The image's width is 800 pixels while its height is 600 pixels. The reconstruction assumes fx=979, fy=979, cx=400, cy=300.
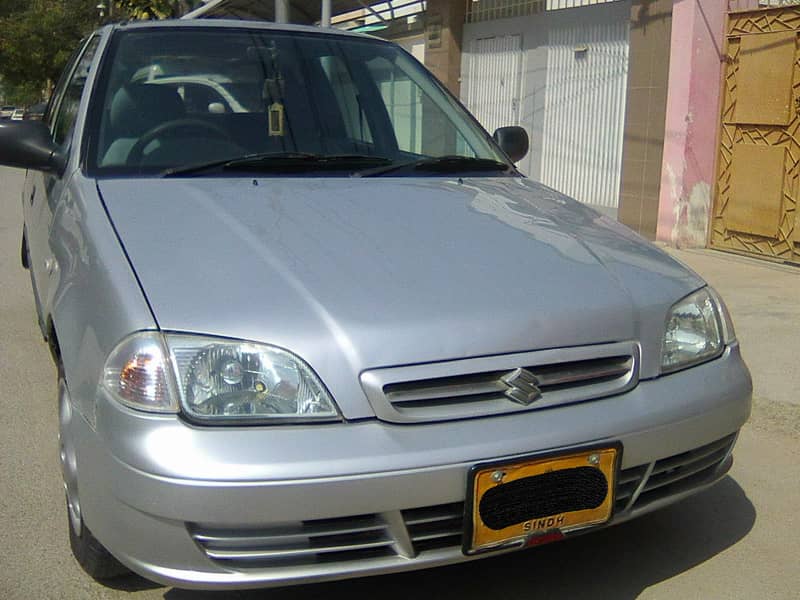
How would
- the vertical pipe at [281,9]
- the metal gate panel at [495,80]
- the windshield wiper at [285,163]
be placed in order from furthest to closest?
the vertical pipe at [281,9] < the metal gate panel at [495,80] < the windshield wiper at [285,163]

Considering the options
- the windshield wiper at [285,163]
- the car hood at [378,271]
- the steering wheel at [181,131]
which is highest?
the steering wheel at [181,131]

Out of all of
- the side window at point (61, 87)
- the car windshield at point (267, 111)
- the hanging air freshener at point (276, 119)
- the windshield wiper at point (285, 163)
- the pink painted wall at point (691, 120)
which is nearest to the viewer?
the windshield wiper at point (285, 163)

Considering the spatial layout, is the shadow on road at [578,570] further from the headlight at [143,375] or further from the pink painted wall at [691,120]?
the pink painted wall at [691,120]

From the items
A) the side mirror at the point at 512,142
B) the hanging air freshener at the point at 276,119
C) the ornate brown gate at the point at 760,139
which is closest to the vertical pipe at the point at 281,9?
the ornate brown gate at the point at 760,139

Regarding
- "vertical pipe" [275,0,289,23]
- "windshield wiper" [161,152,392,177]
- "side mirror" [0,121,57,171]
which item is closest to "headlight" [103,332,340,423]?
"windshield wiper" [161,152,392,177]

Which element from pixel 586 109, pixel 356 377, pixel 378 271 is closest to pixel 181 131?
pixel 378 271

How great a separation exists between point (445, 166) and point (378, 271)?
120 centimetres

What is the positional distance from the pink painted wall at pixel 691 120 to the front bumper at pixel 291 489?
21.4 feet

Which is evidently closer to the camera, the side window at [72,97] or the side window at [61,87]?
the side window at [72,97]

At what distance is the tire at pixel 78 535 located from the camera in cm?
277

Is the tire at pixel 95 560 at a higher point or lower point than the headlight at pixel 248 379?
lower

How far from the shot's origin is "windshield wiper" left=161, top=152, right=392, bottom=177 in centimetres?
338

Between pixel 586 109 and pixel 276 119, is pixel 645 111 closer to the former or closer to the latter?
pixel 586 109

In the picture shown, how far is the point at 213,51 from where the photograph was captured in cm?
390
